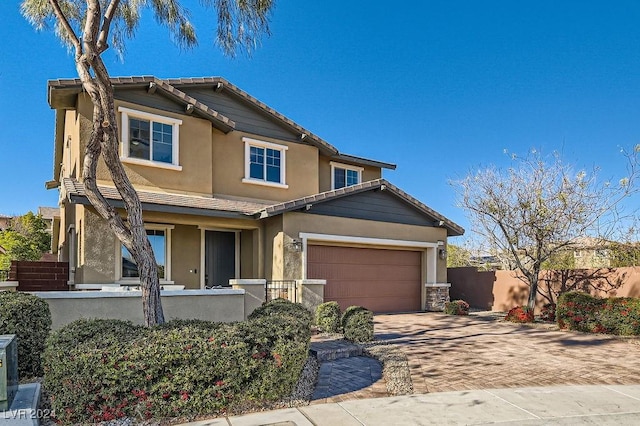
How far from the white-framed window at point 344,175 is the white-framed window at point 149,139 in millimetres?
7099

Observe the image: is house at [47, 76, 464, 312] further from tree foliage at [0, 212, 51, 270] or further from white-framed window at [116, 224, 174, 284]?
tree foliage at [0, 212, 51, 270]

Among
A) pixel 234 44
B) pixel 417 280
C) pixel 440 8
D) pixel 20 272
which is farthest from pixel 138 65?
pixel 417 280

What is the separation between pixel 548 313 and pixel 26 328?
49.7 ft

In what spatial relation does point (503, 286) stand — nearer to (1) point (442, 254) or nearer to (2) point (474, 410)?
(1) point (442, 254)

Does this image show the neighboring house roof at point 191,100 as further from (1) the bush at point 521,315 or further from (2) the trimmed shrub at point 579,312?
(2) the trimmed shrub at point 579,312

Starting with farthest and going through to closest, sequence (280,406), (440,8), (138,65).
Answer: (440,8), (138,65), (280,406)

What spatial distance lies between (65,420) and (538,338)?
10571mm

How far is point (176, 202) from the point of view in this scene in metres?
12.1

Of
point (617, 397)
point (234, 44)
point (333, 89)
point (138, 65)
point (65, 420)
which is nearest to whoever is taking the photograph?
point (65, 420)

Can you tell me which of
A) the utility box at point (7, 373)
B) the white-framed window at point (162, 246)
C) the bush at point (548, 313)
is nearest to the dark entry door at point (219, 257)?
the white-framed window at point (162, 246)

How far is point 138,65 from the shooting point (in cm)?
1267

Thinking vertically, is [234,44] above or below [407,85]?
below

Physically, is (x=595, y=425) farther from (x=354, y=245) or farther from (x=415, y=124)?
(x=415, y=124)

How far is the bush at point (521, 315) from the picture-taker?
540 inches
